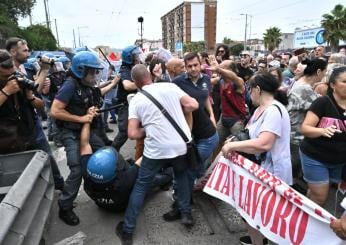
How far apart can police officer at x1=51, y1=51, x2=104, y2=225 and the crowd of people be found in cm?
1

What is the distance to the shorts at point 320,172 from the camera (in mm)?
3186

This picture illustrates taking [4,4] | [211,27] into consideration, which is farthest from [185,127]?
[211,27]

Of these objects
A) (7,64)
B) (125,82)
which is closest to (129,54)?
(125,82)

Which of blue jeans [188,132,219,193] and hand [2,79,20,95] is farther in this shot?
blue jeans [188,132,219,193]

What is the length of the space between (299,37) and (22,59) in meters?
51.6

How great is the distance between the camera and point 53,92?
22.7 ft

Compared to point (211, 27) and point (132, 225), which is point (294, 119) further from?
point (211, 27)

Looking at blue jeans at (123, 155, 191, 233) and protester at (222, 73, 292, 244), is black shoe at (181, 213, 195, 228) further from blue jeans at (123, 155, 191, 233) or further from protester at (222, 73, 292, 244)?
protester at (222, 73, 292, 244)

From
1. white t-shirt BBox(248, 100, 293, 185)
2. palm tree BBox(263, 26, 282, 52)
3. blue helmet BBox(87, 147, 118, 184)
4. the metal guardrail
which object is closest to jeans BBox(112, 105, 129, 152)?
blue helmet BBox(87, 147, 118, 184)

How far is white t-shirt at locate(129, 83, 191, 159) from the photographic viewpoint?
10.8 ft

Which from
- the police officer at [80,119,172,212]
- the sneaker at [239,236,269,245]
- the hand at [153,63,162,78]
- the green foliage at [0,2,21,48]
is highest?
the green foliage at [0,2,21,48]

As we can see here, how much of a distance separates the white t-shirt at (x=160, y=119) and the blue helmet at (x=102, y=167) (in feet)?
1.85

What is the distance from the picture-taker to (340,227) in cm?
202

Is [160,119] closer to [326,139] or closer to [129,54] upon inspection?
[326,139]
